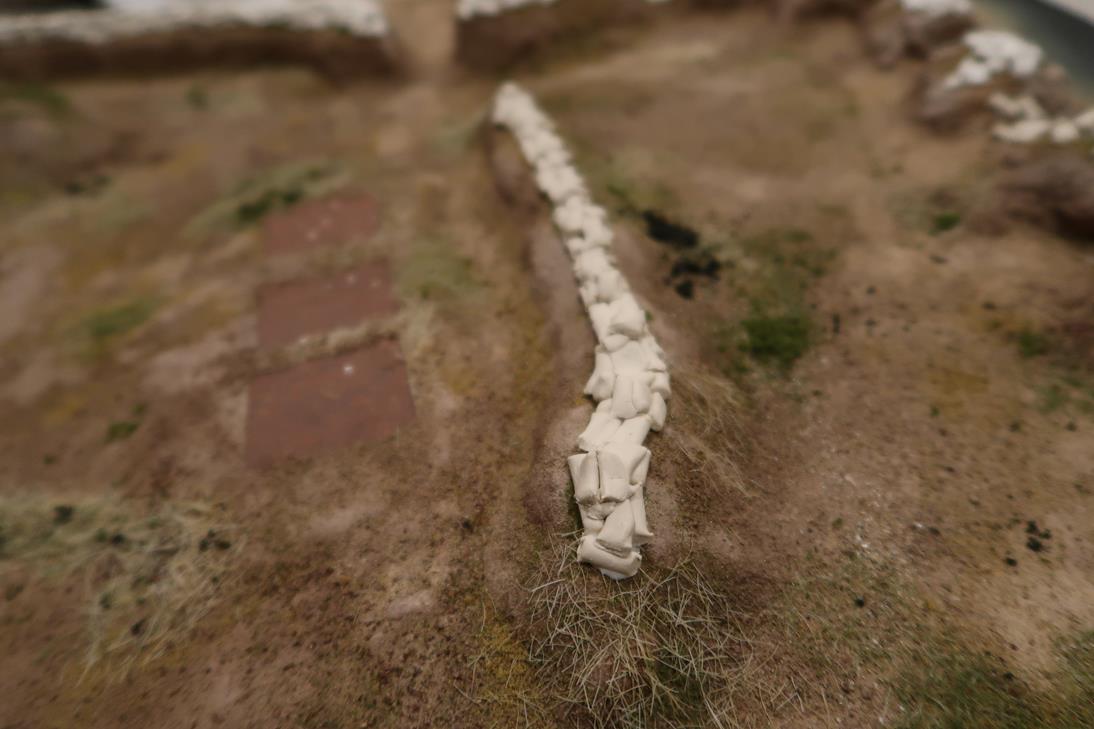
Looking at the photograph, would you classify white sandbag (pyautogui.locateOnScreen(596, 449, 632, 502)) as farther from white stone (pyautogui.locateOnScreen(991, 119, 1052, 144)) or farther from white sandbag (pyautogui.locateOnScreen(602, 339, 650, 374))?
white stone (pyautogui.locateOnScreen(991, 119, 1052, 144))

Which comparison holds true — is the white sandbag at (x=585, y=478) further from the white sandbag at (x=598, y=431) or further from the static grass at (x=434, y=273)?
the static grass at (x=434, y=273)

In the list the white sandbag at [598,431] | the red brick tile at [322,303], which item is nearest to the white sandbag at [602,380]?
the white sandbag at [598,431]

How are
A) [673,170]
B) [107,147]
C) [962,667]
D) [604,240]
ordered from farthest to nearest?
[107,147], [673,170], [604,240], [962,667]

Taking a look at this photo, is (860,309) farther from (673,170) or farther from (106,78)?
(106,78)

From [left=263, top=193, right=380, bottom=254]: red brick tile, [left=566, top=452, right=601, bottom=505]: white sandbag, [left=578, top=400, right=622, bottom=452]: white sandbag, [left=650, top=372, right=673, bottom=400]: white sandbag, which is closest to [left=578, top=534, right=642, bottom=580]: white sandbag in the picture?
[left=566, top=452, right=601, bottom=505]: white sandbag

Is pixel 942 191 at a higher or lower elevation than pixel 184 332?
higher

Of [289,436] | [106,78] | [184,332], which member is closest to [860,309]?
[289,436]
